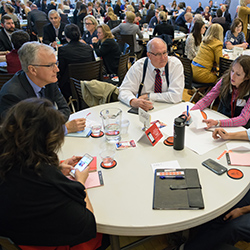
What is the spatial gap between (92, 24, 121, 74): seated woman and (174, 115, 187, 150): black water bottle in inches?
114

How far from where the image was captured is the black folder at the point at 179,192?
1.15 metres

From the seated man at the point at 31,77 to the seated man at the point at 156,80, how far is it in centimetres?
69

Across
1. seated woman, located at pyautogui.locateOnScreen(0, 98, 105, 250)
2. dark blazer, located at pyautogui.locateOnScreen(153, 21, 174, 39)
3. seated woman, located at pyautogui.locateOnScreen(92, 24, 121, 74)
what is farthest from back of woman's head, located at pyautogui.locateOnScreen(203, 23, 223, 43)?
seated woman, located at pyautogui.locateOnScreen(0, 98, 105, 250)

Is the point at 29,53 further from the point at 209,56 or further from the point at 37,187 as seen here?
the point at 209,56

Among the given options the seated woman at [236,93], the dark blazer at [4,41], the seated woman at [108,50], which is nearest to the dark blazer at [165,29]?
the seated woman at [108,50]

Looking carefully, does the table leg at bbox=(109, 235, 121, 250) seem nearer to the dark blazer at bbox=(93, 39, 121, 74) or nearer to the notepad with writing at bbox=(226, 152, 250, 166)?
the notepad with writing at bbox=(226, 152, 250, 166)

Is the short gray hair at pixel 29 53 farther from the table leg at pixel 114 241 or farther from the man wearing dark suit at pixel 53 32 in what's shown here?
the man wearing dark suit at pixel 53 32

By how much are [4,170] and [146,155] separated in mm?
869

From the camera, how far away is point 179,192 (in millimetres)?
1228

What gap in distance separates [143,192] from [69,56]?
9.32ft

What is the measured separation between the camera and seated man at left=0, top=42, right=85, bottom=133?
1.80 metres

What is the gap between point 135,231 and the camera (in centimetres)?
107

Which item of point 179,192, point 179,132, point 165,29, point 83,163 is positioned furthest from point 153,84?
point 165,29

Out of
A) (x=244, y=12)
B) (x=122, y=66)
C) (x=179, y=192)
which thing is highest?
(x=244, y=12)
